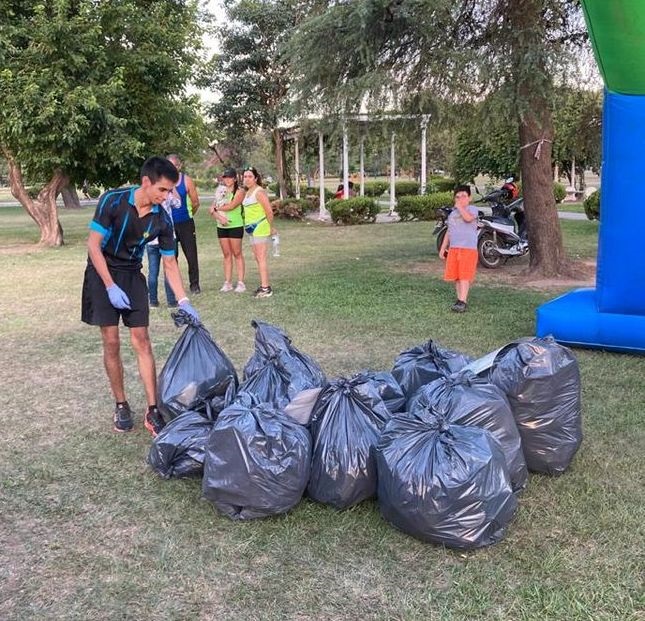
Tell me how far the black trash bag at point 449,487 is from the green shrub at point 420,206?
1612 cm

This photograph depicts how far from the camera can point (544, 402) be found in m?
3.24

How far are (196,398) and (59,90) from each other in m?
10.3

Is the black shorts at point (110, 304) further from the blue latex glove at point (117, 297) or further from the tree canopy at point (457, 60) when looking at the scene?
the tree canopy at point (457, 60)

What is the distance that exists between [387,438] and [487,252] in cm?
742

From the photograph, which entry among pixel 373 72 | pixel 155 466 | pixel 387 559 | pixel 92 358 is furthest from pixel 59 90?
pixel 387 559

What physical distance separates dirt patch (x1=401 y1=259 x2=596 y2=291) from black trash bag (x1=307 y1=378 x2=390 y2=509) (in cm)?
569

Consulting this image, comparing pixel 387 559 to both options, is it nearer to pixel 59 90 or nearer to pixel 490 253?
pixel 490 253

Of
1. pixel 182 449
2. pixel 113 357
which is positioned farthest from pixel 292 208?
pixel 182 449

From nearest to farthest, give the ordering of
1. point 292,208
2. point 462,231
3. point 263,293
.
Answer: point 462,231, point 263,293, point 292,208

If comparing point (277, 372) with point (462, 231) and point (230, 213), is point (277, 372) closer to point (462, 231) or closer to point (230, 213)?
point (462, 231)

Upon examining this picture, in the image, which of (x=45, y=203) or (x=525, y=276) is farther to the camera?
(x=45, y=203)

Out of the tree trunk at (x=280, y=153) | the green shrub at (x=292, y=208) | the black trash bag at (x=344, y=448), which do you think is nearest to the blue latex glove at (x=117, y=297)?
the black trash bag at (x=344, y=448)

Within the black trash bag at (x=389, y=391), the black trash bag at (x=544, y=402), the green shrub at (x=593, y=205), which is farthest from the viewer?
the green shrub at (x=593, y=205)

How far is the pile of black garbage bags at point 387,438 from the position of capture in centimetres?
267
